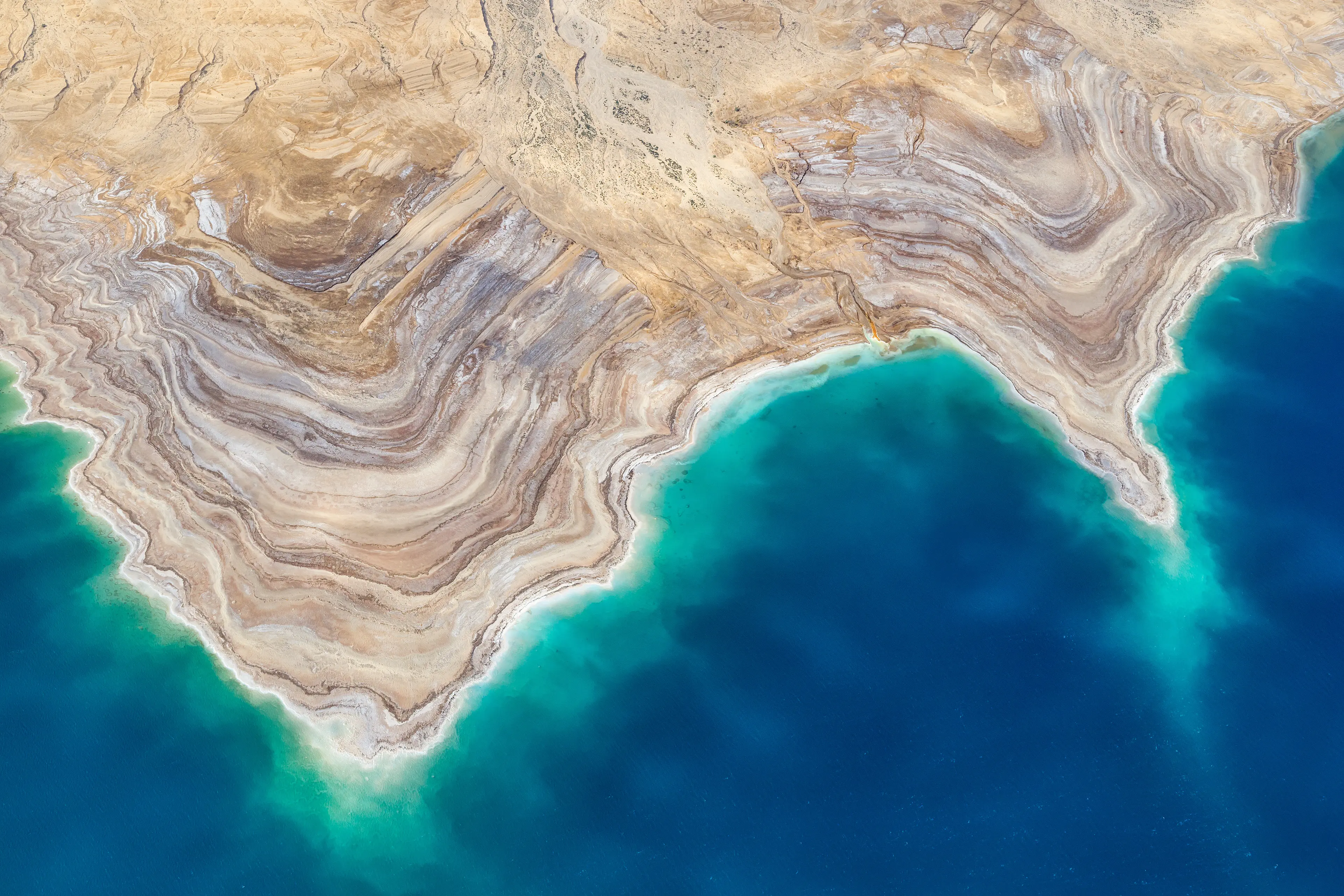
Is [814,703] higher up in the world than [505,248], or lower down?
lower down

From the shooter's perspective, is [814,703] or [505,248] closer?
[814,703]

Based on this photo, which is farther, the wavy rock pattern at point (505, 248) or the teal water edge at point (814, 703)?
the wavy rock pattern at point (505, 248)

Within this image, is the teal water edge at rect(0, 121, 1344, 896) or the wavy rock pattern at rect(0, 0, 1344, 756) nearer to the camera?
the teal water edge at rect(0, 121, 1344, 896)

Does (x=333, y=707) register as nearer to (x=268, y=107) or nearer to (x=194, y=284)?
(x=194, y=284)
